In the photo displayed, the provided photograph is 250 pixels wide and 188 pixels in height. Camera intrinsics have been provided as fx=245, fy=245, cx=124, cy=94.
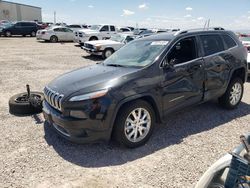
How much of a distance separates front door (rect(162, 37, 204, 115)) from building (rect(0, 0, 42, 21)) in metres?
62.8

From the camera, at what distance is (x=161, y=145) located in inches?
155

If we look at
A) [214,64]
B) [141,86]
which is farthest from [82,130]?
[214,64]

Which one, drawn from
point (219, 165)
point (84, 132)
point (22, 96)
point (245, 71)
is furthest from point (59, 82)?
point (245, 71)

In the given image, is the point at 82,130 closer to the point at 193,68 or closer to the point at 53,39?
the point at 193,68

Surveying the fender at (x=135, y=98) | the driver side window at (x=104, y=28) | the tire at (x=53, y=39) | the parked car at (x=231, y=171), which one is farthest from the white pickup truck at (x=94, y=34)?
the parked car at (x=231, y=171)

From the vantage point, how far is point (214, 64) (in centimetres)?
485

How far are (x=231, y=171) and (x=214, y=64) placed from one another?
335 centimetres

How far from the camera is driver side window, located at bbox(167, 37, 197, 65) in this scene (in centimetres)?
436

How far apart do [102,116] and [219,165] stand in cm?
175

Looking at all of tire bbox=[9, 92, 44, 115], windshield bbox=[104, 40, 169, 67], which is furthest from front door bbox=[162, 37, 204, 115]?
tire bbox=[9, 92, 44, 115]

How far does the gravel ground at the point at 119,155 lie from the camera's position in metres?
3.11

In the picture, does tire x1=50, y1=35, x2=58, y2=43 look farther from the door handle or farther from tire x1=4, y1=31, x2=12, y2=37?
the door handle

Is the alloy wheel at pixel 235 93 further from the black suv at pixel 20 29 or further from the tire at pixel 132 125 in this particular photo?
the black suv at pixel 20 29

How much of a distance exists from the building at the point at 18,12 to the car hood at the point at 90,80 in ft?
205
